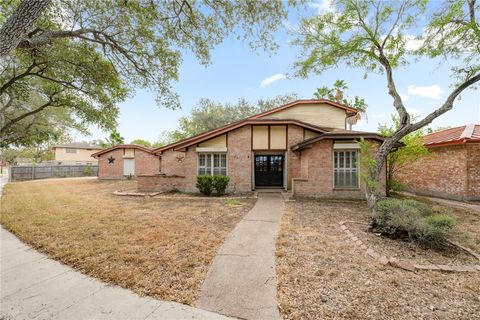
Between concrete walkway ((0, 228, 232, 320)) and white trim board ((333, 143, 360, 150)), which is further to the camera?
white trim board ((333, 143, 360, 150))

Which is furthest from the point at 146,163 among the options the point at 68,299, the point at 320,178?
the point at 68,299

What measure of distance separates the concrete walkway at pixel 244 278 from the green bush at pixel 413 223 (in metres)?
2.90

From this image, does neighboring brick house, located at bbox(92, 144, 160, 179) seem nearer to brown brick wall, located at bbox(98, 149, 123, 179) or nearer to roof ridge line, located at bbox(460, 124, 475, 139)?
brown brick wall, located at bbox(98, 149, 123, 179)

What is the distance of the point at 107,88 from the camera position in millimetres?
9094

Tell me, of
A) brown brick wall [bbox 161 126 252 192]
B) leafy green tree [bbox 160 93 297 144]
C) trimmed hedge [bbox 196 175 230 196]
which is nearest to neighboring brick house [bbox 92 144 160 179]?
leafy green tree [bbox 160 93 297 144]

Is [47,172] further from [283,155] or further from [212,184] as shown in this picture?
[283,155]

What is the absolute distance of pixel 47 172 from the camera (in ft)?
80.8

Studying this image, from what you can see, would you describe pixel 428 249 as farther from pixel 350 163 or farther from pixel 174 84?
pixel 174 84

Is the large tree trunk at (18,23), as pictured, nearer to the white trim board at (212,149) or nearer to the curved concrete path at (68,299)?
the curved concrete path at (68,299)

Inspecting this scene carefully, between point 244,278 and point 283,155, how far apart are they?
403 inches

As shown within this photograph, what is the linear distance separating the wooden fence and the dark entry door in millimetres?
25307

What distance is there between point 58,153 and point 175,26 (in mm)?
44515

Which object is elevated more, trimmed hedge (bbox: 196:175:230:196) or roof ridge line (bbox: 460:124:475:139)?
roof ridge line (bbox: 460:124:475:139)

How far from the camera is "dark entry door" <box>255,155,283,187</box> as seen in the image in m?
13.7
